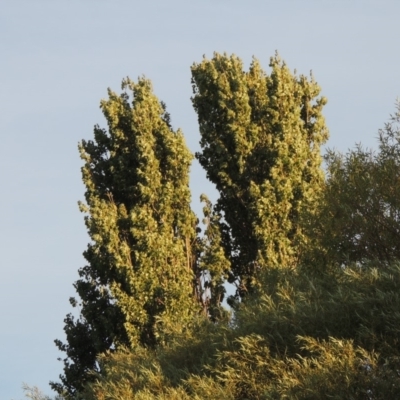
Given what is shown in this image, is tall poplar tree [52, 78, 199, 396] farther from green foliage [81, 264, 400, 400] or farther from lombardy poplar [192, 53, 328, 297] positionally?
green foliage [81, 264, 400, 400]

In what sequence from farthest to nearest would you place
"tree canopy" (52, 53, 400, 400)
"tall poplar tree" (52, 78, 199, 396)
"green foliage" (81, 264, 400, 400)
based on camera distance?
1. "tall poplar tree" (52, 78, 199, 396)
2. "tree canopy" (52, 53, 400, 400)
3. "green foliage" (81, 264, 400, 400)

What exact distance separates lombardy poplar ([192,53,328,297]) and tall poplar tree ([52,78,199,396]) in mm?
1741

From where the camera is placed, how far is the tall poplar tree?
35062mm

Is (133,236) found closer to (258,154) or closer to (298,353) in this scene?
(258,154)

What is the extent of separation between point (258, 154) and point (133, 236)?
234 inches

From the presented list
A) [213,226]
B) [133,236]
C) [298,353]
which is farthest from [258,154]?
[298,353]

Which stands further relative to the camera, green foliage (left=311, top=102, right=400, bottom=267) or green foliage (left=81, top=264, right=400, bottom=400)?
green foliage (left=311, top=102, right=400, bottom=267)

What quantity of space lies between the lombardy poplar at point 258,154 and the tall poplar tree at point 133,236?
1741 mm

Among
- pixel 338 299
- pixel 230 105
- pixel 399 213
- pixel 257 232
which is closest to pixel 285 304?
pixel 338 299

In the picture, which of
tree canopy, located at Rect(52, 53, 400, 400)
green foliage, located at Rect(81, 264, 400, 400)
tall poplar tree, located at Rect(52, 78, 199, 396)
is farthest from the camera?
tall poplar tree, located at Rect(52, 78, 199, 396)

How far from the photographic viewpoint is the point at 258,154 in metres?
37.9

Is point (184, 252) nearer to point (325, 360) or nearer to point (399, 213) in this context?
point (399, 213)

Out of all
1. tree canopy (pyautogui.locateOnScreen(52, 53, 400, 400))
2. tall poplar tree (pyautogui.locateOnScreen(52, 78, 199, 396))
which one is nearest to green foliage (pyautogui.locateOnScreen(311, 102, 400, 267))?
tree canopy (pyautogui.locateOnScreen(52, 53, 400, 400))

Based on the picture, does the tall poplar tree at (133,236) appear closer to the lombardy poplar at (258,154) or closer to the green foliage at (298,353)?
the lombardy poplar at (258,154)
